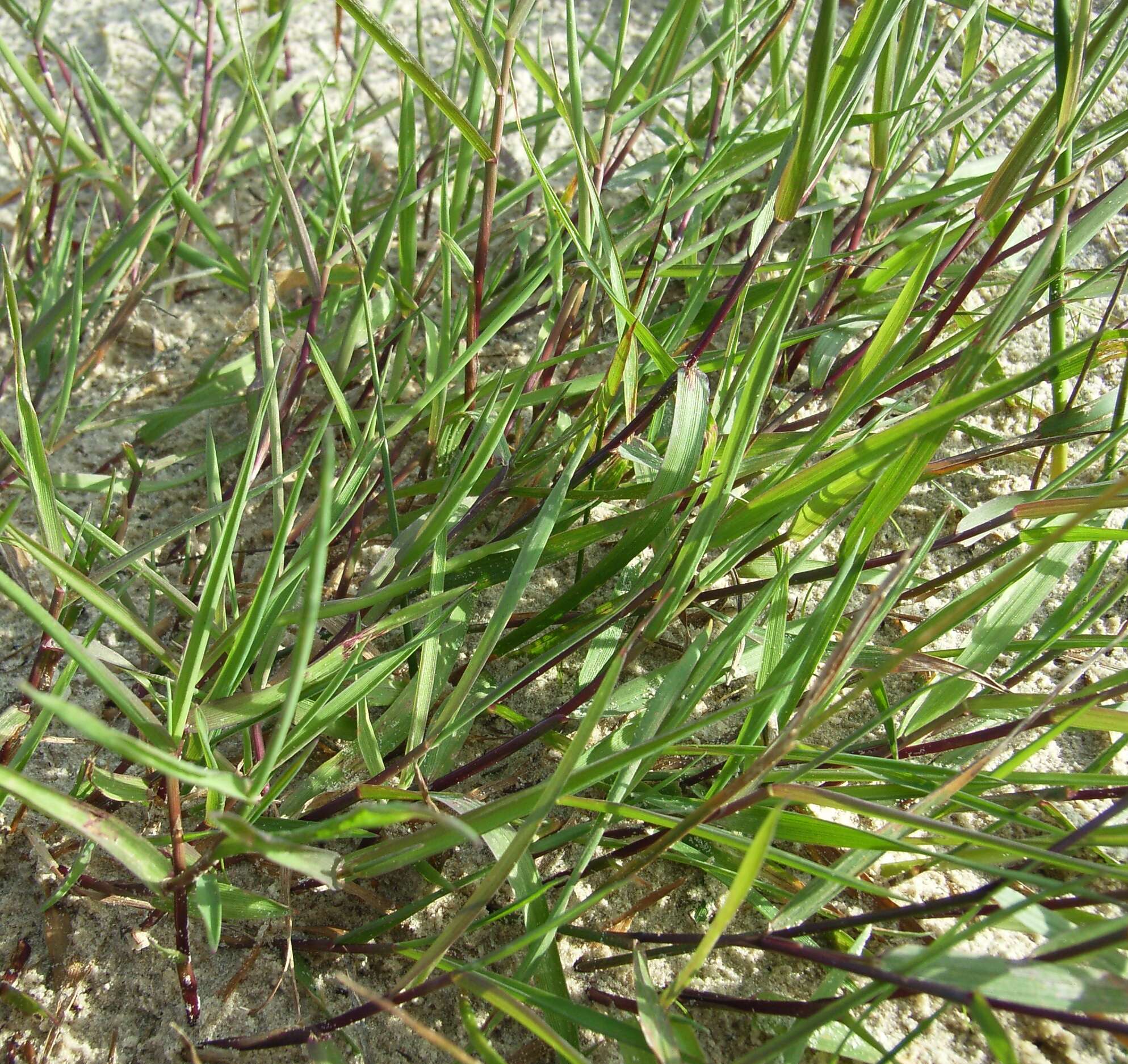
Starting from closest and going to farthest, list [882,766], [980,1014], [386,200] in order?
[980,1014] < [882,766] < [386,200]

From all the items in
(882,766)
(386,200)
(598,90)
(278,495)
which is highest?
(598,90)

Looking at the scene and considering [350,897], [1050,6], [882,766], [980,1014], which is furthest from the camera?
[1050,6]

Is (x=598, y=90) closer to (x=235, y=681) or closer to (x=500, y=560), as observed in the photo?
(x=500, y=560)

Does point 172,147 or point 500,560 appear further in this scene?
point 172,147

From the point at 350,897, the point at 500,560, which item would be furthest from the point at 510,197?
the point at 350,897

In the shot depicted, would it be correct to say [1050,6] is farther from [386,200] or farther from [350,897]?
[350,897]

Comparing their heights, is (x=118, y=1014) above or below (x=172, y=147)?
below
